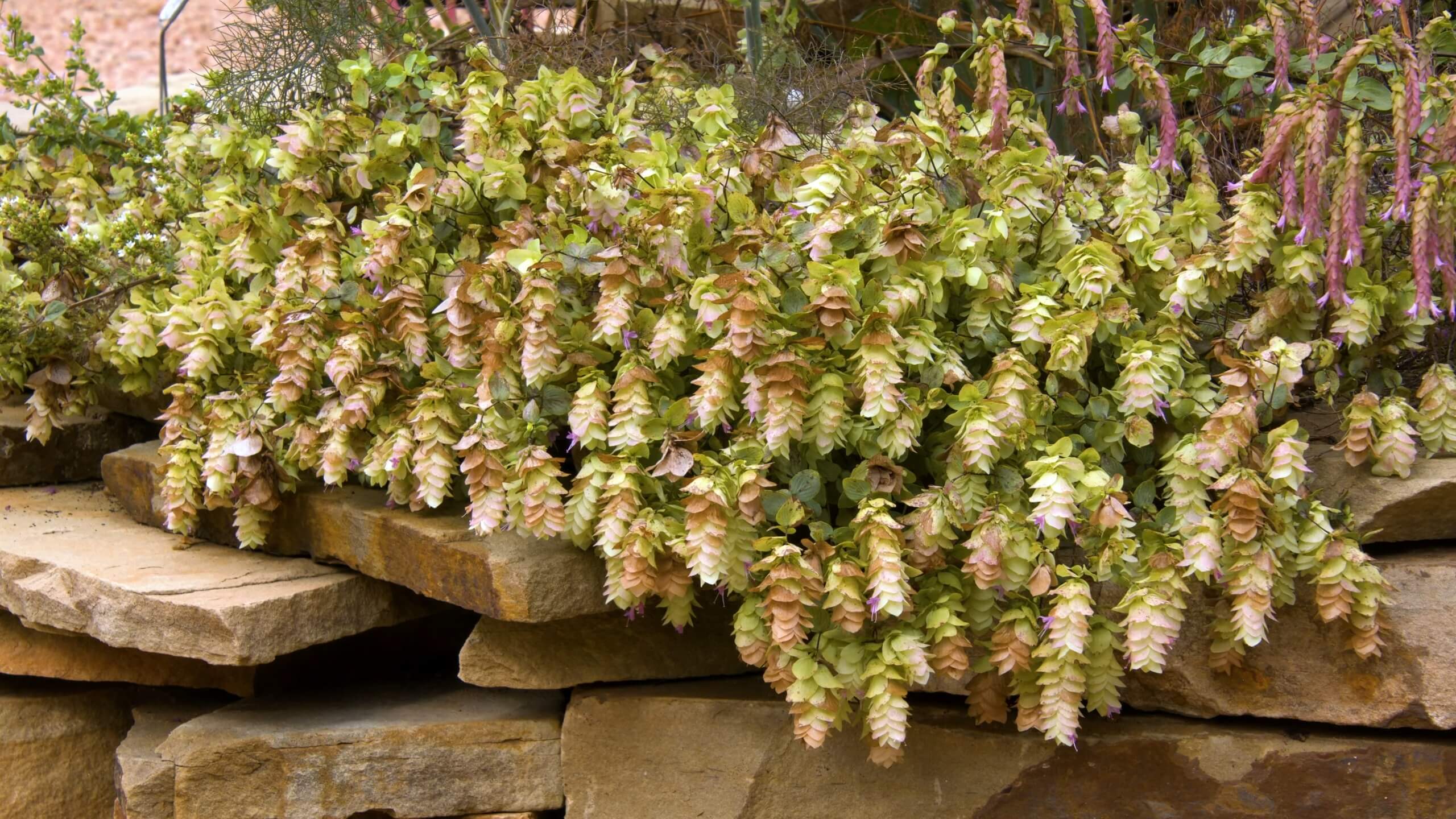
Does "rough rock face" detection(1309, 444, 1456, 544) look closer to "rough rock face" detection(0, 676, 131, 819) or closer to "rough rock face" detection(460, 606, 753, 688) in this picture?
"rough rock face" detection(460, 606, 753, 688)

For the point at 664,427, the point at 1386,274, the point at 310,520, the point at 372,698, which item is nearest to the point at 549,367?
the point at 664,427

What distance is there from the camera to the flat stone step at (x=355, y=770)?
98.7 inches

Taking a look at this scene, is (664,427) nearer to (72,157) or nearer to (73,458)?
(73,458)

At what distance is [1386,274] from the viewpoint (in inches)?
94.4

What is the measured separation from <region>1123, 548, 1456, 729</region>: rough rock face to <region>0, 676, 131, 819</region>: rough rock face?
2286 mm

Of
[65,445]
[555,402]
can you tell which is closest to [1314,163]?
[555,402]

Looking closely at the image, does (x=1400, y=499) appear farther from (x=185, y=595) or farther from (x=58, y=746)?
(x=58, y=746)

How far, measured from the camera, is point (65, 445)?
3.34m

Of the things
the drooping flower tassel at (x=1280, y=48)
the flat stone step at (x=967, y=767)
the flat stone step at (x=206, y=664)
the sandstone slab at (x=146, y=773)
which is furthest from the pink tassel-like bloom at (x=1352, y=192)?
the sandstone slab at (x=146, y=773)

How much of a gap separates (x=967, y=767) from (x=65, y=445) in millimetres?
2429

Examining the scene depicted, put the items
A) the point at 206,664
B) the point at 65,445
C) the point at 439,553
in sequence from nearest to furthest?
the point at 439,553 → the point at 206,664 → the point at 65,445

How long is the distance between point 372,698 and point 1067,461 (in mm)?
1560

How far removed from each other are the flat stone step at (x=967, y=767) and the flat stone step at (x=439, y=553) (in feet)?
1.03

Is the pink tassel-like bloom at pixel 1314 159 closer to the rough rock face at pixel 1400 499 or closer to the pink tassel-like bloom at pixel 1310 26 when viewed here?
the pink tassel-like bloom at pixel 1310 26
